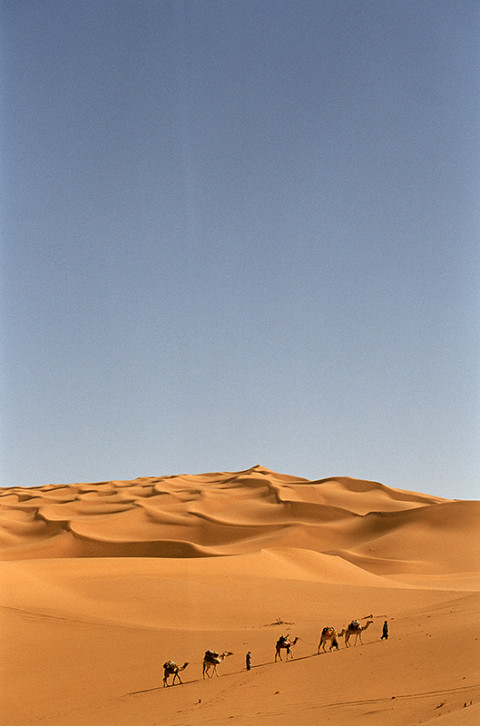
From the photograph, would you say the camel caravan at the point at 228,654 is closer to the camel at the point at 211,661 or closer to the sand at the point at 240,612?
the camel at the point at 211,661

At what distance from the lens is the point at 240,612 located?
68.0 ft

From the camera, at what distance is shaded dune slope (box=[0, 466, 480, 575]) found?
36062 mm

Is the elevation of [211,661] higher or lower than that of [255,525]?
lower

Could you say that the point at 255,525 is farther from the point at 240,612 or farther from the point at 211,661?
the point at 211,661

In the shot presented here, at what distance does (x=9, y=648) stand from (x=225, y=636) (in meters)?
4.54

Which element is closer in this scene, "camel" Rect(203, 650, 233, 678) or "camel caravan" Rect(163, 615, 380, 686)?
"camel caravan" Rect(163, 615, 380, 686)

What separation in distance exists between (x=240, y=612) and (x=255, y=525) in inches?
799

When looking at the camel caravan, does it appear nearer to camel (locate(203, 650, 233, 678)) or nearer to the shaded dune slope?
camel (locate(203, 650, 233, 678))

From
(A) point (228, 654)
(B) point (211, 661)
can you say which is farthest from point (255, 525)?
(B) point (211, 661)

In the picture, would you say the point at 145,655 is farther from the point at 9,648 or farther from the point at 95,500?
the point at 95,500

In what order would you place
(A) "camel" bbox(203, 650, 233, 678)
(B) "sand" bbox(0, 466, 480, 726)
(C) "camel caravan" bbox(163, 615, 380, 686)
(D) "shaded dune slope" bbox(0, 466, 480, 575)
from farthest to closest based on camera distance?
(D) "shaded dune slope" bbox(0, 466, 480, 575)
(A) "camel" bbox(203, 650, 233, 678)
(C) "camel caravan" bbox(163, 615, 380, 686)
(B) "sand" bbox(0, 466, 480, 726)

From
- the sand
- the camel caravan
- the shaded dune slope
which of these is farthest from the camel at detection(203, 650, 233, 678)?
the shaded dune slope

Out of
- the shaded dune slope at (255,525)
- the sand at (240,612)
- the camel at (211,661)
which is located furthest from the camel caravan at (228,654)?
the shaded dune slope at (255,525)

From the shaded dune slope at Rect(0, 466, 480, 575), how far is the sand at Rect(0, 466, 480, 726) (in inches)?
5.4
